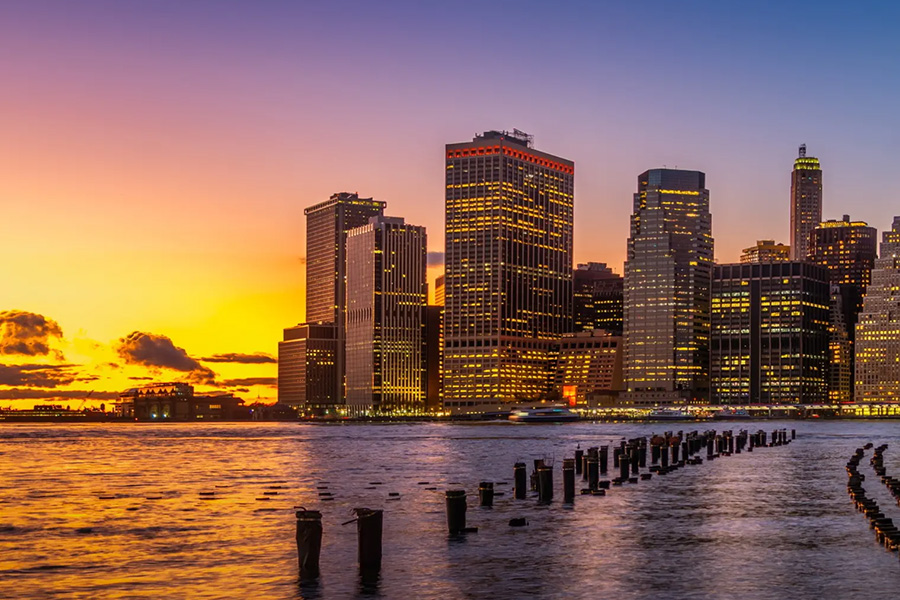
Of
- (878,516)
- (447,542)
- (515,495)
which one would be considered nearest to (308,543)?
(447,542)

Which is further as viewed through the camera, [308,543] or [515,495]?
[515,495]

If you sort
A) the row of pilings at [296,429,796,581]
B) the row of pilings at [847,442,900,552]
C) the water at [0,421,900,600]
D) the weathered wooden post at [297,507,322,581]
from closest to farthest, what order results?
the water at [0,421,900,600] → the weathered wooden post at [297,507,322,581] → the row of pilings at [296,429,796,581] → the row of pilings at [847,442,900,552]

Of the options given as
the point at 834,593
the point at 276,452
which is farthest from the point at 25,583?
the point at 276,452

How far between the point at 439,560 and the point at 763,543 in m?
13.2

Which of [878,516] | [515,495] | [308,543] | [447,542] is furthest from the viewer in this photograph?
[515,495]

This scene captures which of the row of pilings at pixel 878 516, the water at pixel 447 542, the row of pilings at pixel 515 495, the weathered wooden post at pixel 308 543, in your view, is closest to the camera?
the water at pixel 447 542

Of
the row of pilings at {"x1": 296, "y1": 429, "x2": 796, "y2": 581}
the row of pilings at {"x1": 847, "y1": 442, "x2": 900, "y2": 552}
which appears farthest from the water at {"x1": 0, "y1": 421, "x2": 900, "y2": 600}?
the row of pilings at {"x1": 296, "y1": 429, "x2": 796, "y2": 581}

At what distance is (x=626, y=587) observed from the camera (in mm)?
37562

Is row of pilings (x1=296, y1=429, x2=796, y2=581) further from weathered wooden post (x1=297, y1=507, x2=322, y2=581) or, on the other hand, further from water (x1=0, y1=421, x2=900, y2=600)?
water (x1=0, y1=421, x2=900, y2=600)

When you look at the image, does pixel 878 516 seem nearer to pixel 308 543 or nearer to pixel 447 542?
pixel 447 542

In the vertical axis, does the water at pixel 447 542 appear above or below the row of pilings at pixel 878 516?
below

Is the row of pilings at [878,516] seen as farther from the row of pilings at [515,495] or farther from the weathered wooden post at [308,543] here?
the weathered wooden post at [308,543]

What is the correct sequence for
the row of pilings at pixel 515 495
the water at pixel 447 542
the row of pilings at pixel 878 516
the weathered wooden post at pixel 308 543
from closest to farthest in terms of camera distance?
the water at pixel 447 542, the weathered wooden post at pixel 308 543, the row of pilings at pixel 515 495, the row of pilings at pixel 878 516

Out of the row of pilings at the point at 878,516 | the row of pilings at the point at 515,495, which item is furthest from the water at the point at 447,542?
the row of pilings at the point at 515,495
